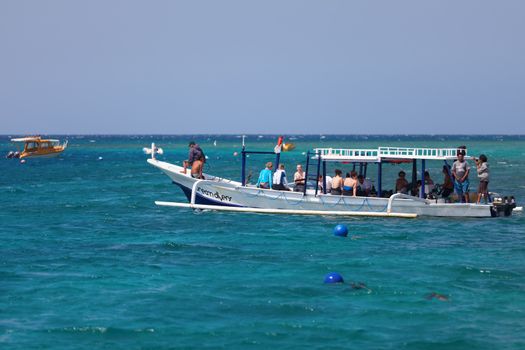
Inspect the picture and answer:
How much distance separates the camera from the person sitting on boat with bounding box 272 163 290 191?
31.5 meters

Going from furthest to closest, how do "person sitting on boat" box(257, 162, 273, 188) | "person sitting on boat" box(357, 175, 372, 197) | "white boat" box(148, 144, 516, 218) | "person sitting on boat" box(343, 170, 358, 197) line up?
"person sitting on boat" box(257, 162, 273, 188) → "person sitting on boat" box(357, 175, 372, 197) → "person sitting on boat" box(343, 170, 358, 197) → "white boat" box(148, 144, 516, 218)

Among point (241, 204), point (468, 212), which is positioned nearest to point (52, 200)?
point (241, 204)

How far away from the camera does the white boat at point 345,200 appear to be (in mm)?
30391

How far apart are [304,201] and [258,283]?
12.1 metres

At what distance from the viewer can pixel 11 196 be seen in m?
45.7

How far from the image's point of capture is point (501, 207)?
100 ft

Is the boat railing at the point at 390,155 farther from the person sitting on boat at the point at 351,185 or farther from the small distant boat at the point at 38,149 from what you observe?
the small distant boat at the point at 38,149

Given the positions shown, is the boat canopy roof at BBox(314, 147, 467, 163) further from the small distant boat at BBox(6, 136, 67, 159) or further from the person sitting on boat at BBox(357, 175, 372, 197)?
the small distant boat at BBox(6, 136, 67, 159)

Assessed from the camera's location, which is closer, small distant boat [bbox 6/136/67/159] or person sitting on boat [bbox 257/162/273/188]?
person sitting on boat [bbox 257/162/273/188]

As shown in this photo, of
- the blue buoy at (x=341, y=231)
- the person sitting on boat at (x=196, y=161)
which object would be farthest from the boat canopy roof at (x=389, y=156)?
the person sitting on boat at (x=196, y=161)

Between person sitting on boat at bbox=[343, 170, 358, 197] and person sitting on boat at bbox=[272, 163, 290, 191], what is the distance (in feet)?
7.12

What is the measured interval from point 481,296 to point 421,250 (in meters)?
5.85

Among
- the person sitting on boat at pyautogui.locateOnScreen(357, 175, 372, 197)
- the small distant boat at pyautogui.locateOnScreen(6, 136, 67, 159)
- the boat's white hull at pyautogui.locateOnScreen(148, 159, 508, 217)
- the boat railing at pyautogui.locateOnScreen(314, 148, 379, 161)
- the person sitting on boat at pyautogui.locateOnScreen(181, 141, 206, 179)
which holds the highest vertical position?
the boat railing at pyautogui.locateOnScreen(314, 148, 379, 161)

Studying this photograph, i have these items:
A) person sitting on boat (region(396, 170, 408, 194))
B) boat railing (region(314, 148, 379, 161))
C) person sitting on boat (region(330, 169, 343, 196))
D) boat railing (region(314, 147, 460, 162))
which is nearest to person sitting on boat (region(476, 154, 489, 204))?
boat railing (region(314, 147, 460, 162))
